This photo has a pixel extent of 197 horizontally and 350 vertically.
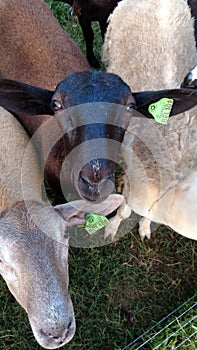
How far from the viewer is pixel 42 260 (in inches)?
104

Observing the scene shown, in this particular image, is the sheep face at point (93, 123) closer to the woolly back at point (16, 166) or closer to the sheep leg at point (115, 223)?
the woolly back at point (16, 166)

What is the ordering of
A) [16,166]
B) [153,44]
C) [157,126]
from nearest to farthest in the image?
[16,166] → [157,126] → [153,44]

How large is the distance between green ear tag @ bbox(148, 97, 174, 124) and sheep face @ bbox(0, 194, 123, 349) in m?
0.91

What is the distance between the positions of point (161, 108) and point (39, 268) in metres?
1.22

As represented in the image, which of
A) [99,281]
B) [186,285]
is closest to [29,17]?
[99,281]

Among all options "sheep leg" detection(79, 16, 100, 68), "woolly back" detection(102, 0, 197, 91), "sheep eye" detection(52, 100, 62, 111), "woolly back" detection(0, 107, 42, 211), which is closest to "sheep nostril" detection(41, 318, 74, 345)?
"woolly back" detection(0, 107, 42, 211)

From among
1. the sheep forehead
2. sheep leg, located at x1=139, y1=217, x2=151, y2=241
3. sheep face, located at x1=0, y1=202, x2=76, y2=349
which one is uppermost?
the sheep forehead

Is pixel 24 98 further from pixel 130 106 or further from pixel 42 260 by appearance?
pixel 42 260

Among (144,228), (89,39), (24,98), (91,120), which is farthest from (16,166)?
(89,39)

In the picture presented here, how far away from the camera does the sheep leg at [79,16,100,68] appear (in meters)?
4.50

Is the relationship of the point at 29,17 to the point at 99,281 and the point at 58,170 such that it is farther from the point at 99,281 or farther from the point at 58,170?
the point at 99,281

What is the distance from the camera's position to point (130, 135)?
365cm

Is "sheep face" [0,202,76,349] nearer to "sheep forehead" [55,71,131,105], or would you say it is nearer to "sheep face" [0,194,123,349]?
"sheep face" [0,194,123,349]

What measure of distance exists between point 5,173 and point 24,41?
113cm
